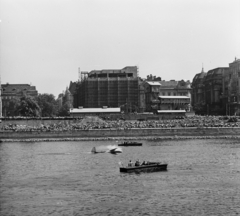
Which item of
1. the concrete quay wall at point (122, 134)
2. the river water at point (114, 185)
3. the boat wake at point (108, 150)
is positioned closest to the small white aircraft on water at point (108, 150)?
the boat wake at point (108, 150)

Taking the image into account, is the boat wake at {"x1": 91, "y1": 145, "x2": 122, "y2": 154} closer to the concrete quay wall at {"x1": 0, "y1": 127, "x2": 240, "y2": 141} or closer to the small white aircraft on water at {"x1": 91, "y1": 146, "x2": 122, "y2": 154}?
the small white aircraft on water at {"x1": 91, "y1": 146, "x2": 122, "y2": 154}

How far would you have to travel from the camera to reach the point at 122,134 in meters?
152

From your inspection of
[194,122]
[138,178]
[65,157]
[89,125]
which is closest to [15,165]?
[65,157]

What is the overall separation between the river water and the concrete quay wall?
41619 mm

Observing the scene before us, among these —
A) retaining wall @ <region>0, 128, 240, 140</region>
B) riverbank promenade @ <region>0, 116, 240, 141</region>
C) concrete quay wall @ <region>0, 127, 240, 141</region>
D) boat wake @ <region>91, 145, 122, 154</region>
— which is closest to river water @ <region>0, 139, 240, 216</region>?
boat wake @ <region>91, 145, 122, 154</region>

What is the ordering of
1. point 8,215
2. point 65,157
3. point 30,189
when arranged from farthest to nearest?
point 65,157 → point 30,189 → point 8,215

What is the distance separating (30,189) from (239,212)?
2393 centimetres

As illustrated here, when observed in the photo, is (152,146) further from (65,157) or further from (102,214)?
(102,214)

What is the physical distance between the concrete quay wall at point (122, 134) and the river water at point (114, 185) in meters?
41.6

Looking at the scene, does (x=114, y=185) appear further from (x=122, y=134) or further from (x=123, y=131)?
(x=123, y=131)

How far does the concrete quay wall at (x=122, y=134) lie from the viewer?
14888 cm

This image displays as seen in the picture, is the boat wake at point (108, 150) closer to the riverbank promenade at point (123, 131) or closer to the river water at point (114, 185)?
the river water at point (114, 185)

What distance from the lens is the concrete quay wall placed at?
5861 inches

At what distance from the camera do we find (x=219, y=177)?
75062mm
